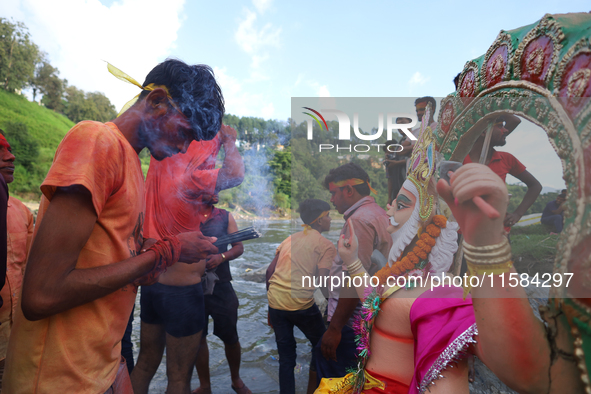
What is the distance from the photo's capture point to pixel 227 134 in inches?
134

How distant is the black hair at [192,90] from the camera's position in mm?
1726

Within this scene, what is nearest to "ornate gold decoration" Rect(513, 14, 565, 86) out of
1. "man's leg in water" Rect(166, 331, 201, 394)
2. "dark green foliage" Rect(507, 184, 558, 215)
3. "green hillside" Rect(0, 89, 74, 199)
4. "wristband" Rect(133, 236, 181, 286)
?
"dark green foliage" Rect(507, 184, 558, 215)

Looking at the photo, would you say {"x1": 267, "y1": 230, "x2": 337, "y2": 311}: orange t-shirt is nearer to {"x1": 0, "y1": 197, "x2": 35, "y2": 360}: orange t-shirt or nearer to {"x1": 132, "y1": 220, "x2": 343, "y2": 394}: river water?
{"x1": 132, "y1": 220, "x2": 343, "y2": 394}: river water

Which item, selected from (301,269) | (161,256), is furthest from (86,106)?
(161,256)

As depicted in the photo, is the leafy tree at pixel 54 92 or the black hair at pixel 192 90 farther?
the leafy tree at pixel 54 92

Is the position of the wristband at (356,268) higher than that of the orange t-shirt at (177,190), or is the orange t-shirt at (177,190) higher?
the orange t-shirt at (177,190)

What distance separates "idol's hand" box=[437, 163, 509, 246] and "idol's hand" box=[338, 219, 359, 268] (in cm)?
92

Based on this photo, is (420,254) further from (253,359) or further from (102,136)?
(253,359)

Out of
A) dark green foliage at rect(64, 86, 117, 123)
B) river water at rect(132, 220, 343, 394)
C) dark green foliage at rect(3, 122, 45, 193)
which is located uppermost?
dark green foliage at rect(64, 86, 117, 123)

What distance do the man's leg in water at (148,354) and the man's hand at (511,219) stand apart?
Result: 8.95 feet

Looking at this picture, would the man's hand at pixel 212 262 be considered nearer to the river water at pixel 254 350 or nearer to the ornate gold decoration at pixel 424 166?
the river water at pixel 254 350

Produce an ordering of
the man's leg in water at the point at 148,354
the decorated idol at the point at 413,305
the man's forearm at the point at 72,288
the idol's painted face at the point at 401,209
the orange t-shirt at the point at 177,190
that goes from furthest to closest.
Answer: the orange t-shirt at the point at 177,190 < the man's leg in water at the point at 148,354 < the idol's painted face at the point at 401,209 < the decorated idol at the point at 413,305 < the man's forearm at the point at 72,288

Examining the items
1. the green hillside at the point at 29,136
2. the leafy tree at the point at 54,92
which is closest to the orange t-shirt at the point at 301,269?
the green hillside at the point at 29,136

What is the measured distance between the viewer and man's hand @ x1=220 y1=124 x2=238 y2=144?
11.0 feet
